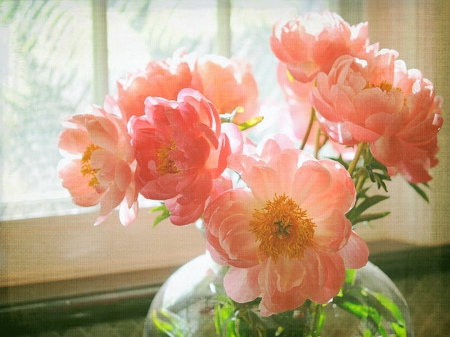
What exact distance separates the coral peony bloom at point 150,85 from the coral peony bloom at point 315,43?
0.35 feet

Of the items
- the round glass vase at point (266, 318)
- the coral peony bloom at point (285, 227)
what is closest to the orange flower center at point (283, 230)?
the coral peony bloom at point (285, 227)

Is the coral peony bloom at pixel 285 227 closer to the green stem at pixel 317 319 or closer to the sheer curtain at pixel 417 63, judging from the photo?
the green stem at pixel 317 319

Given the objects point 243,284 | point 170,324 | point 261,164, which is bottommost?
point 170,324

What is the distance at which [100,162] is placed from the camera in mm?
463

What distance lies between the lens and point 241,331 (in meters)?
0.55

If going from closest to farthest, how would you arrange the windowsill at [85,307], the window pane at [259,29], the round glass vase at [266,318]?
the round glass vase at [266,318] → the windowsill at [85,307] → the window pane at [259,29]

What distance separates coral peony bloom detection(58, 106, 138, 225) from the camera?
1.53 feet

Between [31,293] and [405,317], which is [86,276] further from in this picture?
[405,317]

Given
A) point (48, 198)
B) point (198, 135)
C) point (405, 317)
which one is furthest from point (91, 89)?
point (405, 317)

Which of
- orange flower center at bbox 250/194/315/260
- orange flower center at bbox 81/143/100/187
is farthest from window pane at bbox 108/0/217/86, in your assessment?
orange flower center at bbox 250/194/315/260

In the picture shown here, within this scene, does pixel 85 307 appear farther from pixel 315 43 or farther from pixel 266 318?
pixel 315 43

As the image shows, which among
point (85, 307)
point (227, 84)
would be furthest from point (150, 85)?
point (85, 307)

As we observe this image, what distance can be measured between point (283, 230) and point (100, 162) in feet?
0.57

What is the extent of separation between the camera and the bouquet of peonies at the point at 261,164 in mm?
451
